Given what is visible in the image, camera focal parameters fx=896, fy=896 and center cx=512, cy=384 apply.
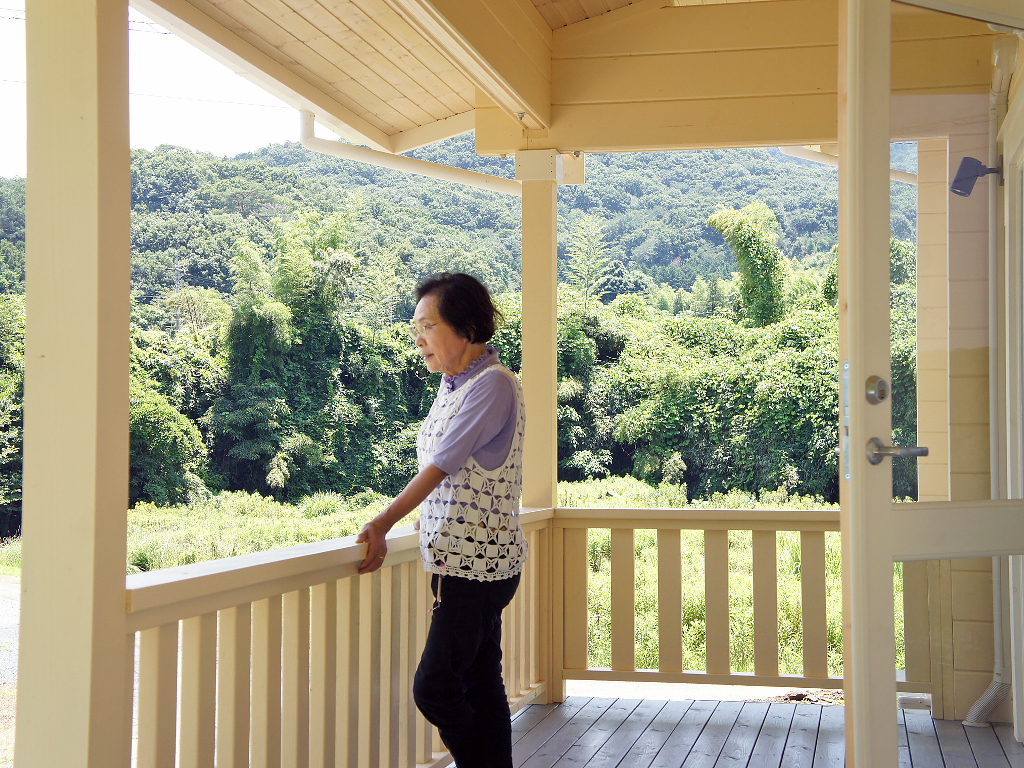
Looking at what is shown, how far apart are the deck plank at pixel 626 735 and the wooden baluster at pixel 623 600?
0.18m

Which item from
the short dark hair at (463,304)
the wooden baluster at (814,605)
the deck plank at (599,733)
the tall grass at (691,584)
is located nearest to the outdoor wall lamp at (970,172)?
the short dark hair at (463,304)

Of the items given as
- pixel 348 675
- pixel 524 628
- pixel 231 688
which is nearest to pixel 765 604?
pixel 524 628

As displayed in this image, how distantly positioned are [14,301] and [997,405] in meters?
15.2

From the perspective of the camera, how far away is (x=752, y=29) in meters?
3.66

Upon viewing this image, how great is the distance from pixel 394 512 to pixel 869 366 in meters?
1.17

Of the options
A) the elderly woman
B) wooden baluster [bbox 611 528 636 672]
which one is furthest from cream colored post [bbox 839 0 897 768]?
wooden baluster [bbox 611 528 636 672]

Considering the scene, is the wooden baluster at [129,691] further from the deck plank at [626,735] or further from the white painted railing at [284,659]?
the deck plank at [626,735]

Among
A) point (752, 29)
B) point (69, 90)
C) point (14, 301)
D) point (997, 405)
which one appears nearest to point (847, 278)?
point (997, 405)

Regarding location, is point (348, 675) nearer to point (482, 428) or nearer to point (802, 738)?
point (482, 428)

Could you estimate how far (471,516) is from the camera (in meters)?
2.14

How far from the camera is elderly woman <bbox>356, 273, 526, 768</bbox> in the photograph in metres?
2.12

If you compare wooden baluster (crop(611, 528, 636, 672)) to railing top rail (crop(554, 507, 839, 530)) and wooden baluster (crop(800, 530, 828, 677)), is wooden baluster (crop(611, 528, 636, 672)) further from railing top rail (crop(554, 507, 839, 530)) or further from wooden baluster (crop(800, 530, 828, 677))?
wooden baluster (crop(800, 530, 828, 677))

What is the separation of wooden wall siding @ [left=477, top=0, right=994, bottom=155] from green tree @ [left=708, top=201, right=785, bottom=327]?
13.6 m

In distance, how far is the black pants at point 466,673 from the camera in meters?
2.12
